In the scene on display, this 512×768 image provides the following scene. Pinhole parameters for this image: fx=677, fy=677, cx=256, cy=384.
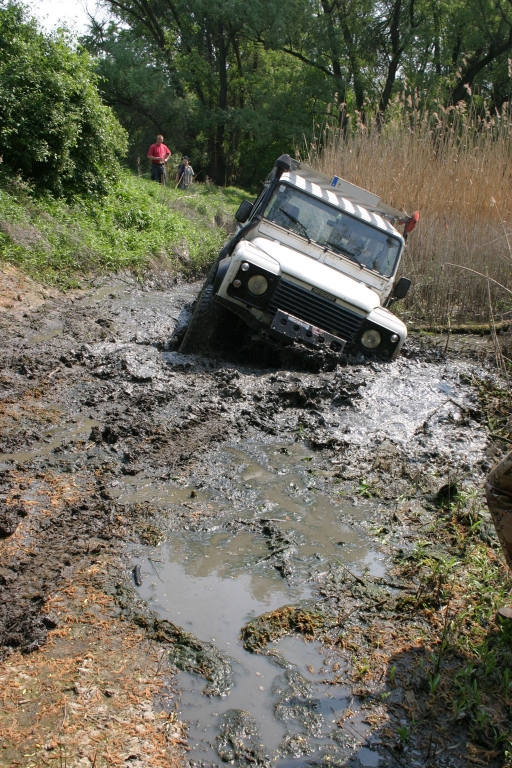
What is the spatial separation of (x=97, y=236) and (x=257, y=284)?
193 inches

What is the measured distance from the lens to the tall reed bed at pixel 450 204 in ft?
28.1

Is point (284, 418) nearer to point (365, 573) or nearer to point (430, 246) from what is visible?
point (365, 573)

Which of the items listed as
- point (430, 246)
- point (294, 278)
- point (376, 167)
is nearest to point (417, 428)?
point (294, 278)

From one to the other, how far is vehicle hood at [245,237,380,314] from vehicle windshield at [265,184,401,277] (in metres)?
0.31

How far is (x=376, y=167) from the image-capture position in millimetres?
10320

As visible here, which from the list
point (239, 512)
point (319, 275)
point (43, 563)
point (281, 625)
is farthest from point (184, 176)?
point (281, 625)

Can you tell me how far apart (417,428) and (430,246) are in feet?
14.8

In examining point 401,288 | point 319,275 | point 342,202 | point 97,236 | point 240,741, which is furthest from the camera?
point 97,236

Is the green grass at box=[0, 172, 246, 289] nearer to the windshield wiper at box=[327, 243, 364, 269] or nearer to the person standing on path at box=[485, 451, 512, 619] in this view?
the windshield wiper at box=[327, 243, 364, 269]

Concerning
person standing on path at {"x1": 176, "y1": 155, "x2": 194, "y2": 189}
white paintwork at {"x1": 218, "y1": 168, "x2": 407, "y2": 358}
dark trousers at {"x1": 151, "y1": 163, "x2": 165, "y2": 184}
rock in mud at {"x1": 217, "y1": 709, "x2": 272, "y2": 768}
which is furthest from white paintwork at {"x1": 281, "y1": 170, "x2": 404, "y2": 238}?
person standing on path at {"x1": 176, "y1": 155, "x2": 194, "y2": 189}

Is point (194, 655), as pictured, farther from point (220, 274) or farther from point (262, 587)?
point (220, 274)

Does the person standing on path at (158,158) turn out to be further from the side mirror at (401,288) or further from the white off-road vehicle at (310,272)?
the side mirror at (401,288)

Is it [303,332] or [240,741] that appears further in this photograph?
[303,332]

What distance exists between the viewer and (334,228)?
Result: 6785mm
